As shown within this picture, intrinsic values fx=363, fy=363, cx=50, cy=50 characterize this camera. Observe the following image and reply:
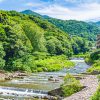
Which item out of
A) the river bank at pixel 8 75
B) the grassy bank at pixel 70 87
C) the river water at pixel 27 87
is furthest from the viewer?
the river bank at pixel 8 75

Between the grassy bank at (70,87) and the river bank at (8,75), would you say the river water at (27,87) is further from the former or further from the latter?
the grassy bank at (70,87)

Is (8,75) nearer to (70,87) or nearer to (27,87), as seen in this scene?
(27,87)

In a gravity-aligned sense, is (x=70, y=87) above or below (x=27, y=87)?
above

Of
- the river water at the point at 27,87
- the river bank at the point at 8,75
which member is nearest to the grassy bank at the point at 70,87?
the river water at the point at 27,87

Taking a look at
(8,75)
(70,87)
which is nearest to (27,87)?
(70,87)

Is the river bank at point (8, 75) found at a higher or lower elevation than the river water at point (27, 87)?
lower

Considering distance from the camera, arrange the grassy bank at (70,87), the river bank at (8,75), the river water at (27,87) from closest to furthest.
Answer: the grassy bank at (70,87), the river water at (27,87), the river bank at (8,75)

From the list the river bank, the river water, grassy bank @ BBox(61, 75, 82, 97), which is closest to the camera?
grassy bank @ BBox(61, 75, 82, 97)

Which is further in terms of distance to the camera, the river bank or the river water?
the river bank

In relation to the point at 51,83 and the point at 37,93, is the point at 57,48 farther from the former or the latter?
the point at 37,93

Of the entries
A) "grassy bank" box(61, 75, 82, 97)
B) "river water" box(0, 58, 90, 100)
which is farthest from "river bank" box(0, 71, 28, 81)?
"grassy bank" box(61, 75, 82, 97)

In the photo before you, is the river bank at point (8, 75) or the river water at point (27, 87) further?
the river bank at point (8, 75)

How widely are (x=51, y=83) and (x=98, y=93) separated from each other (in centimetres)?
4084

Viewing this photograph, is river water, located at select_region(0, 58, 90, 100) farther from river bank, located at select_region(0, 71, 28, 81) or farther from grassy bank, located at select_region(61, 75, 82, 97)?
grassy bank, located at select_region(61, 75, 82, 97)
